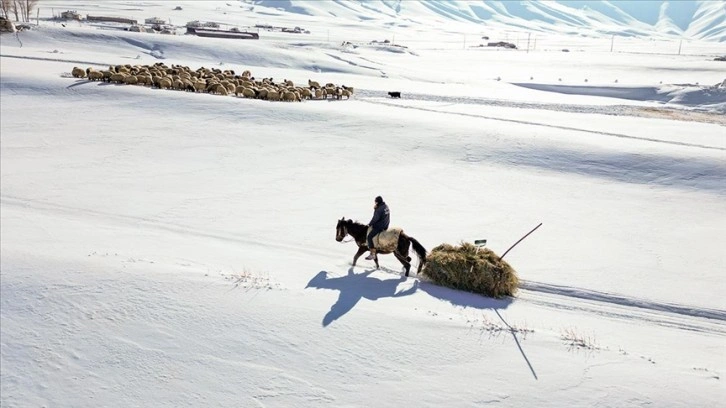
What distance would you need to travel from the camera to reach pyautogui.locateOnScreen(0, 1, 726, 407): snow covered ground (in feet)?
21.8

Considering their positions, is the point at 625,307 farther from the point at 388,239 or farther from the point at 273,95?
the point at 273,95

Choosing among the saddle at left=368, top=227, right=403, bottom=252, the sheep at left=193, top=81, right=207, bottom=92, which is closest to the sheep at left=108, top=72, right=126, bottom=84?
the sheep at left=193, top=81, right=207, bottom=92

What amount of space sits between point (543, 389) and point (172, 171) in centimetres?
1285

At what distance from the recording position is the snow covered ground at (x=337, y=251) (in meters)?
6.64

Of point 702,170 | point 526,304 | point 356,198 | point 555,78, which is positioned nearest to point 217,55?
point 555,78

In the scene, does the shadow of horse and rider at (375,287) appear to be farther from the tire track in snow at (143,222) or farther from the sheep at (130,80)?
the sheep at (130,80)

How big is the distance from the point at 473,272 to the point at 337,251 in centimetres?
305

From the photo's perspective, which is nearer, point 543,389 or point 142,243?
point 543,389

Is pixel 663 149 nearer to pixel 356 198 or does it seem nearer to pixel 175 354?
pixel 356 198

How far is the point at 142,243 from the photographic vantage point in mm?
10578

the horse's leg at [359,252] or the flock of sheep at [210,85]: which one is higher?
the flock of sheep at [210,85]

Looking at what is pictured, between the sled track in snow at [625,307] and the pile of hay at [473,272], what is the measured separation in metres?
0.50

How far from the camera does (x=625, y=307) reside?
9.12m

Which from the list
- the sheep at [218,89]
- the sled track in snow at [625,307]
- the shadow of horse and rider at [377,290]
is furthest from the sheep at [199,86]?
the sled track in snow at [625,307]
